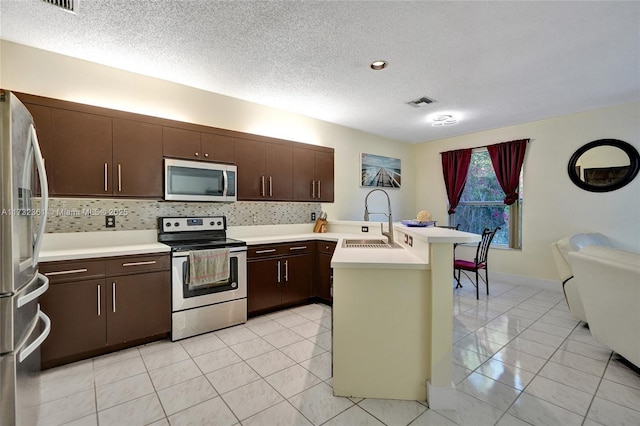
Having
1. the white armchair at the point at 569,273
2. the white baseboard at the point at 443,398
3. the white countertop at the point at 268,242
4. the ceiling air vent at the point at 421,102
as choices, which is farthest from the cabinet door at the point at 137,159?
the white armchair at the point at 569,273

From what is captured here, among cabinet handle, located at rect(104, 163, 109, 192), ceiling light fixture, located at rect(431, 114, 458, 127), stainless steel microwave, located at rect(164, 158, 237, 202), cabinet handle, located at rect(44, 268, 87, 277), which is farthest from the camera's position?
ceiling light fixture, located at rect(431, 114, 458, 127)

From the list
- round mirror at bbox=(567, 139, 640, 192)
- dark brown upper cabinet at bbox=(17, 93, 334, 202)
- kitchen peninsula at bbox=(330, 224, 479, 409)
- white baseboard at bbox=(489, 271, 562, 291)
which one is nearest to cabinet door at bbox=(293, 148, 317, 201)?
dark brown upper cabinet at bbox=(17, 93, 334, 202)

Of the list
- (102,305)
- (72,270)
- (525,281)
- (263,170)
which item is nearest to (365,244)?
(263,170)

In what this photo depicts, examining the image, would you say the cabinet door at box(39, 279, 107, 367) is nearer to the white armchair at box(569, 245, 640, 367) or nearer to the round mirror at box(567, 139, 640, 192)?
the white armchair at box(569, 245, 640, 367)

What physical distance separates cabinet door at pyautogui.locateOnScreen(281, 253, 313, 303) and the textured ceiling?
6.82 feet

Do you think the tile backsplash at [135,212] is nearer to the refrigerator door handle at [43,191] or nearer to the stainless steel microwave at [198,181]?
the stainless steel microwave at [198,181]

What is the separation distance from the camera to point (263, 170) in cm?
365

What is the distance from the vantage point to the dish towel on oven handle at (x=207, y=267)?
2.75 metres

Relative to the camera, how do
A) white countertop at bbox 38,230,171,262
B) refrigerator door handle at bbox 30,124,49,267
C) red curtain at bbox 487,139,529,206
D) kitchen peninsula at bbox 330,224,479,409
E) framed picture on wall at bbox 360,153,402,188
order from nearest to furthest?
refrigerator door handle at bbox 30,124,49,267, kitchen peninsula at bbox 330,224,479,409, white countertop at bbox 38,230,171,262, red curtain at bbox 487,139,529,206, framed picture on wall at bbox 360,153,402,188

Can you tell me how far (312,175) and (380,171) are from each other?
6.23ft

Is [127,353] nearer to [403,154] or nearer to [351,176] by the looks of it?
[351,176]

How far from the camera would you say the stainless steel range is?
2.73 meters

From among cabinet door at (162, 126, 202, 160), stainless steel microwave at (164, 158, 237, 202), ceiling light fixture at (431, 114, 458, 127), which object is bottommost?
stainless steel microwave at (164, 158, 237, 202)

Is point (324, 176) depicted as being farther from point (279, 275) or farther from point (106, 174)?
point (106, 174)
